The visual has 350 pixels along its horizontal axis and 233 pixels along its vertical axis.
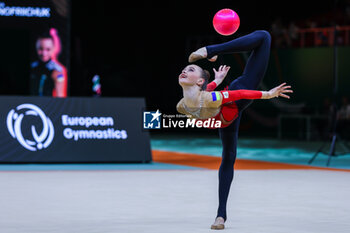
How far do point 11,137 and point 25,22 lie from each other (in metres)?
6.09

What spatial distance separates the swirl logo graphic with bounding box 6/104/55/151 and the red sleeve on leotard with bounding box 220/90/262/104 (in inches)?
423

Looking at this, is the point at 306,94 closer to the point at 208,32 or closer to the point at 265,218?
the point at 208,32

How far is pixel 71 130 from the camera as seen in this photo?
17234 mm

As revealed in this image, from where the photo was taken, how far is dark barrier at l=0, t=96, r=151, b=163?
1694 cm

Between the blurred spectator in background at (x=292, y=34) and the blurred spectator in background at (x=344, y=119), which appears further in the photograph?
the blurred spectator in background at (x=292, y=34)

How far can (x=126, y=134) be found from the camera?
17609 millimetres

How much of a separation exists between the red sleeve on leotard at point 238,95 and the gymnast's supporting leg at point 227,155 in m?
0.56

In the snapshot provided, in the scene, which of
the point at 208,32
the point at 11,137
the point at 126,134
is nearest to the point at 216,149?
the point at 126,134

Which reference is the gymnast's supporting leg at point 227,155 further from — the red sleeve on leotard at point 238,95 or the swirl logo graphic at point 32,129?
A: the swirl logo graphic at point 32,129

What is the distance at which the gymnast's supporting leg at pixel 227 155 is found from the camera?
754cm

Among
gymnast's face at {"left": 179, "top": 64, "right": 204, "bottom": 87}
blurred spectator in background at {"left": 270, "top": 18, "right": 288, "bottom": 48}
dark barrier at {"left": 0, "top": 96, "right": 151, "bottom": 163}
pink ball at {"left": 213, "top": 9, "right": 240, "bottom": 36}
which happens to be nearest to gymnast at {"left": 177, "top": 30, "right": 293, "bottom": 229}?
gymnast's face at {"left": 179, "top": 64, "right": 204, "bottom": 87}

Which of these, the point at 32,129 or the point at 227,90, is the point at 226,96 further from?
the point at 32,129

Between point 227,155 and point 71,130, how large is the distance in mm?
10017

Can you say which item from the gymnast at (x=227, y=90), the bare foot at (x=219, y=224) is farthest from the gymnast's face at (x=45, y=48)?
the bare foot at (x=219, y=224)
